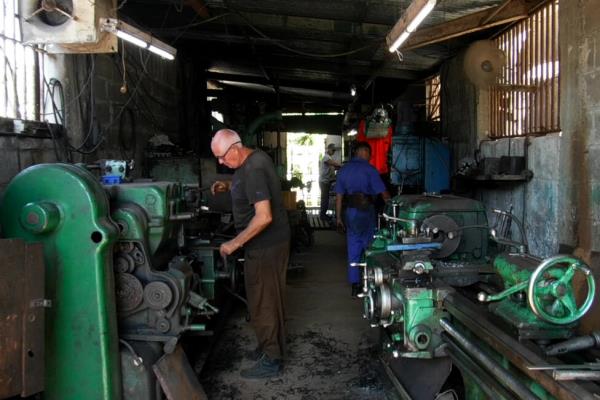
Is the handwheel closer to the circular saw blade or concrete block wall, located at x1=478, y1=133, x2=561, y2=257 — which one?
concrete block wall, located at x1=478, y1=133, x2=561, y2=257

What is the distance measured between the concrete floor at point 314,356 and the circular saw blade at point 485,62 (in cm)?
207

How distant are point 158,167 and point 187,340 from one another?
1.87 metres

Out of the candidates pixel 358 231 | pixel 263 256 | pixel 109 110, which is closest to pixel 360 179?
pixel 358 231

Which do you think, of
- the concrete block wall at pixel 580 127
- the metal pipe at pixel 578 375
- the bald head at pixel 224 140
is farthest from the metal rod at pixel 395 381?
the bald head at pixel 224 140

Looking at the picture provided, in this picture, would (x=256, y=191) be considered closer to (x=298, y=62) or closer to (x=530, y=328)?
(x=530, y=328)

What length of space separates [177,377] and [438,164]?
3962 millimetres

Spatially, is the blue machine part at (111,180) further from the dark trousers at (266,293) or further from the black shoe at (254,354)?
the black shoe at (254,354)

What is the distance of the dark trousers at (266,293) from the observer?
284 cm

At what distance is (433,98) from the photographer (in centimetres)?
661

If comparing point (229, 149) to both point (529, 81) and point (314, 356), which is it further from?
point (529, 81)

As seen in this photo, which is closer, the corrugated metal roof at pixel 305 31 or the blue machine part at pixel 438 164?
the corrugated metal roof at pixel 305 31

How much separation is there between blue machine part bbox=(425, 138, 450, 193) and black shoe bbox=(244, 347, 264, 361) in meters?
2.97

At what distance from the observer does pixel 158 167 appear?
178 inches

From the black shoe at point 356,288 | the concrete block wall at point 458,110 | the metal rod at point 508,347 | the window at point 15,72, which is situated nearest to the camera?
the metal rod at point 508,347
